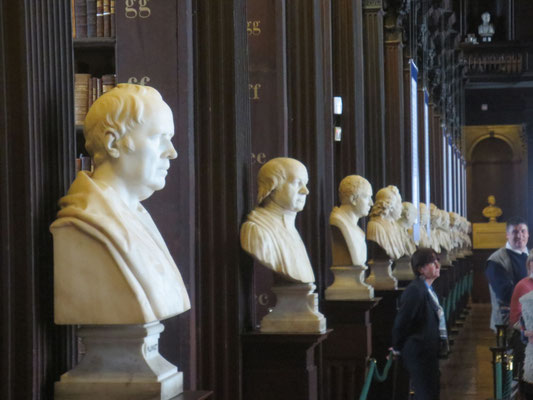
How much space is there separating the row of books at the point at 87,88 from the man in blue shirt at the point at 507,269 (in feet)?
15.7

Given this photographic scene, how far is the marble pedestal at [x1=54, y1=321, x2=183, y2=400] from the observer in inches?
112

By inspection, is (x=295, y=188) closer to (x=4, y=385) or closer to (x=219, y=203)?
(x=219, y=203)

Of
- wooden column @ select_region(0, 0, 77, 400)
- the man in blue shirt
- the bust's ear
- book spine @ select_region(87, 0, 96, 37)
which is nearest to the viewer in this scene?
wooden column @ select_region(0, 0, 77, 400)

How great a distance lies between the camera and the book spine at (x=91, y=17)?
522 centimetres

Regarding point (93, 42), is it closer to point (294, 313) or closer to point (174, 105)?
point (174, 105)

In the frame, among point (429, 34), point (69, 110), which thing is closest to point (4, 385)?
point (69, 110)

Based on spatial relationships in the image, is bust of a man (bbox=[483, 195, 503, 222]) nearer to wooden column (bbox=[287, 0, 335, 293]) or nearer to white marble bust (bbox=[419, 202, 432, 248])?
white marble bust (bbox=[419, 202, 432, 248])

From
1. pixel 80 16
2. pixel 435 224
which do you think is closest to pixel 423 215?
pixel 435 224

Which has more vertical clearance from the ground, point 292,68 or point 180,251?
point 292,68

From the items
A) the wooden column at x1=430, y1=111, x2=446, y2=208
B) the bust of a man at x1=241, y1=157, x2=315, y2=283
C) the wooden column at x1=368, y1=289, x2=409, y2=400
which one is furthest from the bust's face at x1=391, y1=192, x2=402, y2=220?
the wooden column at x1=430, y1=111, x2=446, y2=208

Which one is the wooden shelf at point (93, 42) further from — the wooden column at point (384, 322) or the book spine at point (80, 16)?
the wooden column at point (384, 322)

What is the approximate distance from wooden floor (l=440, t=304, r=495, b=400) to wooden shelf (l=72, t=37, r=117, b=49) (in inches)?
209

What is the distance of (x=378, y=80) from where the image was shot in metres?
10.1

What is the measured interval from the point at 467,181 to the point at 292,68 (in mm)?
20278
